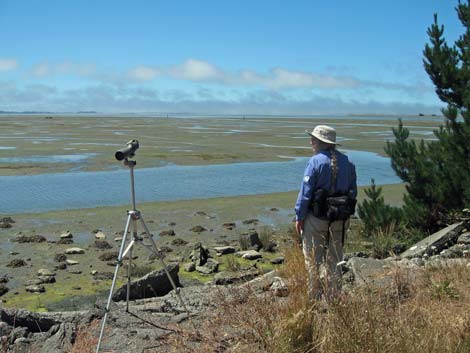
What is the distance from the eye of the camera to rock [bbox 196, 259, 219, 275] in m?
10.8

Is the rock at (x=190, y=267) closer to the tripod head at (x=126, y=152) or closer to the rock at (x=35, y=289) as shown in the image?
the rock at (x=35, y=289)

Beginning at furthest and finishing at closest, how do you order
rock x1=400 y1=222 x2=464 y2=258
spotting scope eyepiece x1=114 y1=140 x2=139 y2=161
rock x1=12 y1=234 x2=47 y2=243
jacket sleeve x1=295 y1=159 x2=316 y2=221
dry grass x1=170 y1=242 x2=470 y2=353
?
rock x1=12 y1=234 x2=47 y2=243
rock x1=400 y1=222 x2=464 y2=258
jacket sleeve x1=295 y1=159 x2=316 y2=221
spotting scope eyepiece x1=114 y1=140 x2=139 y2=161
dry grass x1=170 y1=242 x2=470 y2=353

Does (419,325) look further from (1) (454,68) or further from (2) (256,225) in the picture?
(2) (256,225)

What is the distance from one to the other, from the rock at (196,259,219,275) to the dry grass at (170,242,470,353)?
543 cm

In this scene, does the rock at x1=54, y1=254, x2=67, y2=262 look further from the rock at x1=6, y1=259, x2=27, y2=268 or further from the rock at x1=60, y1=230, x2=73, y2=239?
the rock at x1=60, y1=230, x2=73, y2=239

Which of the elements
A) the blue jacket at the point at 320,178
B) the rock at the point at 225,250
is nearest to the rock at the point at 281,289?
the blue jacket at the point at 320,178

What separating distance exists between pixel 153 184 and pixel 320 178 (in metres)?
15.8

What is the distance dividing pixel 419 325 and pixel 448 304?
30.7 inches

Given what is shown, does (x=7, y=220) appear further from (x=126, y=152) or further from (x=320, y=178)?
(x=320, y=178)

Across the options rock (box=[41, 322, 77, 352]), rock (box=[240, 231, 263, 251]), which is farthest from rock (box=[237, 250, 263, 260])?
rock (box=[41, 322, 77, 352])

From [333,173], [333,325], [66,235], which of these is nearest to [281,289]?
[333,173]

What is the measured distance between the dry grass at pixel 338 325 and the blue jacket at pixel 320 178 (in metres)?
0.89

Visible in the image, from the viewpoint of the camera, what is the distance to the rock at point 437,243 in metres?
9.39

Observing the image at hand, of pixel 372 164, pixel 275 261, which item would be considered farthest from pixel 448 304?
pixel 372 164
